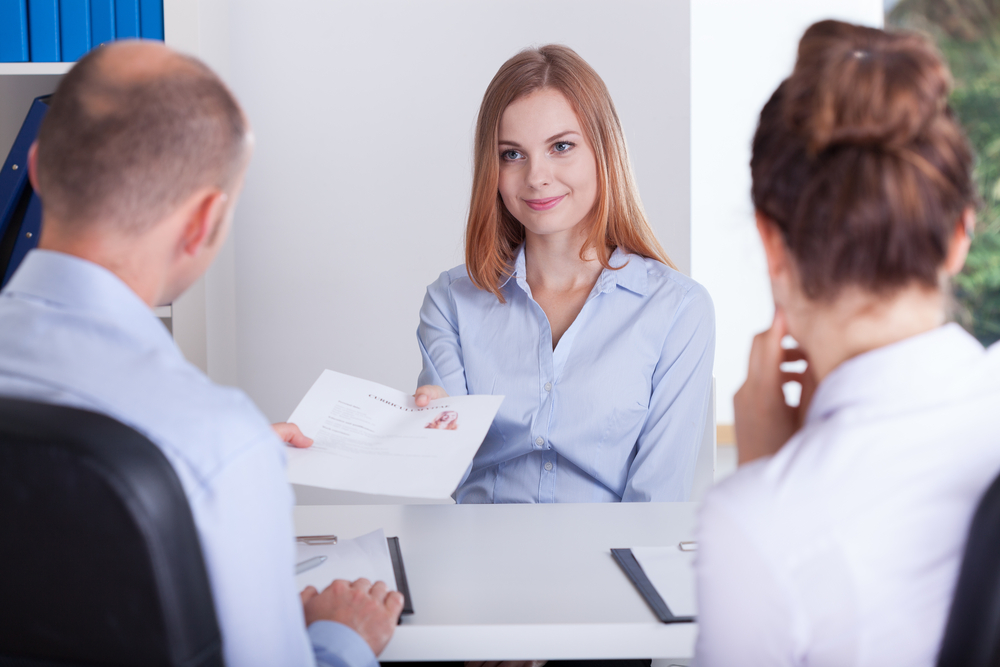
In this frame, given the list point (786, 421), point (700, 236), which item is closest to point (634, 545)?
point (786, 421)

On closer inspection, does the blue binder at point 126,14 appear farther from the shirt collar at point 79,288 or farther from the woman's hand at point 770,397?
the woman's hand at point 770,397

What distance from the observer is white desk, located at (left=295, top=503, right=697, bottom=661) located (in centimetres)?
92

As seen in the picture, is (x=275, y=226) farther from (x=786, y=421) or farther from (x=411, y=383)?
(x=786, y=421)

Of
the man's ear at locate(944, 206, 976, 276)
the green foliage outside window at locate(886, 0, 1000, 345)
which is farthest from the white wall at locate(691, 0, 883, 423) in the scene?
the man's ear at locate(944, 206, 976, 276)

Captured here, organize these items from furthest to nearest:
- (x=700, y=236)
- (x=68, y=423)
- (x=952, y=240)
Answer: (x=700, y=236) → (x=952, y=240) → (x=68, y=423)

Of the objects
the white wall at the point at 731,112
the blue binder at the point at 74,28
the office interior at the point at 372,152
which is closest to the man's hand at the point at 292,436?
the office interior at the point at 372,152

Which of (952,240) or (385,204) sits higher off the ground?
(952,240)

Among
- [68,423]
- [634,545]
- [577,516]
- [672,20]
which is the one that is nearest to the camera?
[68,423]

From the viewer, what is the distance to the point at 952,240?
0.69 metres

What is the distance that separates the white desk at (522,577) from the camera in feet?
3.03

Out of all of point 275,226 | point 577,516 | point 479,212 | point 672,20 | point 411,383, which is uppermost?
point 672,20

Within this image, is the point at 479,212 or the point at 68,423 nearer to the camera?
the point at 68,423

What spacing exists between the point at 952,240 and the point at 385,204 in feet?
7.05

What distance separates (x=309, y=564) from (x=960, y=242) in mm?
854
